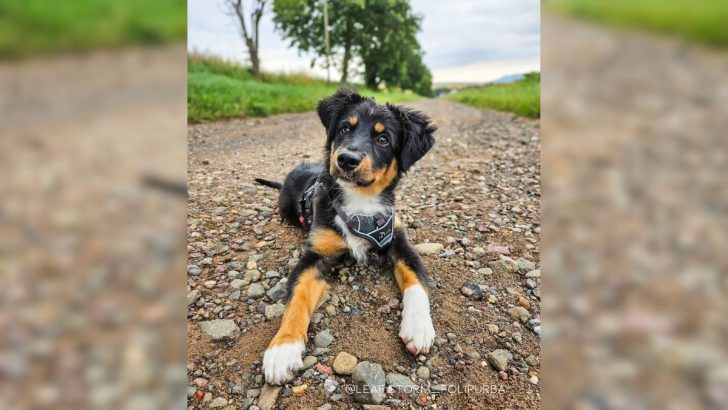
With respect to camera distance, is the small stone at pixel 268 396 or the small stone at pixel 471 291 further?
the small stone at pixel 471 291

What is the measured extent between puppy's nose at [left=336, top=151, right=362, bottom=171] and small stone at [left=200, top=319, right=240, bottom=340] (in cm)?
123

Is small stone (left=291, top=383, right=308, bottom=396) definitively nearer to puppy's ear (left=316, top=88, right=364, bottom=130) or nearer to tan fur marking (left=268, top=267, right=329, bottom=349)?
tan fur marking (left=268, top=267, right=329, bottom=349)

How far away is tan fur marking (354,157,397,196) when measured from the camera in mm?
2919

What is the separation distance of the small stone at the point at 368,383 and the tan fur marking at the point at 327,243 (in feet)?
3.33

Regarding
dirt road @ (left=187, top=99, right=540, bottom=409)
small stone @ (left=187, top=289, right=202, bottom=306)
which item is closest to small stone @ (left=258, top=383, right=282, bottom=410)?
dirt road @ (left=187, top=99, right=540, bottom=409)

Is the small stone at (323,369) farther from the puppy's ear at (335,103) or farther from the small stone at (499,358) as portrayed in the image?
the puppy's ear at (335,103)

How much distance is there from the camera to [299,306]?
7.82 feet

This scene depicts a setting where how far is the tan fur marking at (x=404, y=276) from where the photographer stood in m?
2.60
